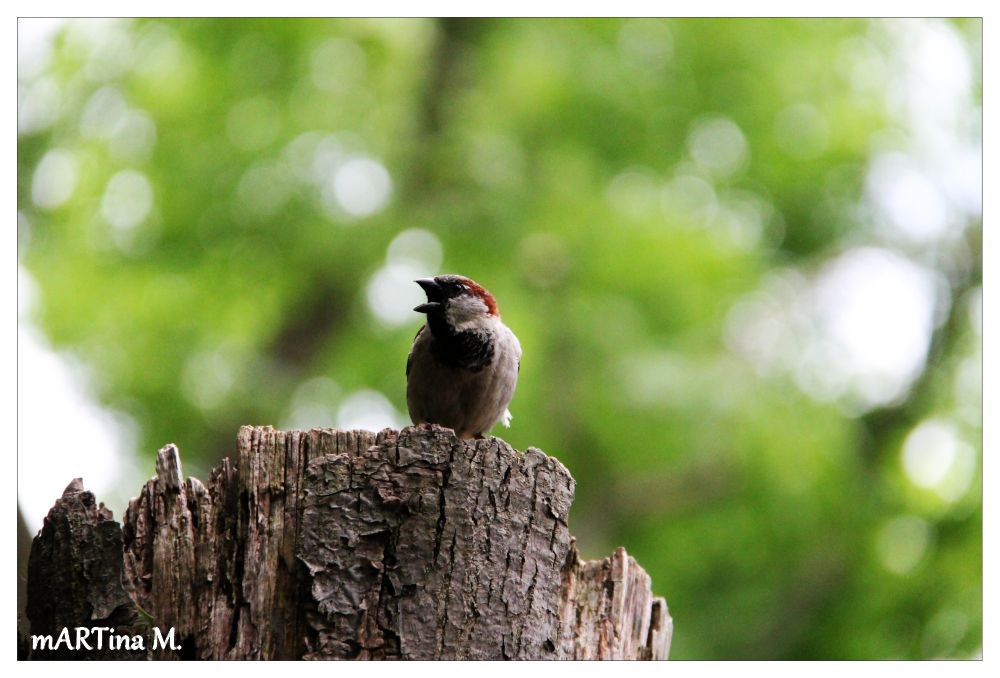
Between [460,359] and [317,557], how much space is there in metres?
1.61

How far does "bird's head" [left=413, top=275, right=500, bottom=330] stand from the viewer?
4039 mm

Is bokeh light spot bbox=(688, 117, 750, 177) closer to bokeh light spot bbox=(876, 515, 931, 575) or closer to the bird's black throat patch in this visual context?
bokeh light spot bbox=(876, 515, 931, 575)

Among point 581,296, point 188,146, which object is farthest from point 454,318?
point 188,146

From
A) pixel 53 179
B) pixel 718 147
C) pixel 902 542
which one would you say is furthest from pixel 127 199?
pixel 902 542

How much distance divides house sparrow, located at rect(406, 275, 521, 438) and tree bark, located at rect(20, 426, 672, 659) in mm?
1359

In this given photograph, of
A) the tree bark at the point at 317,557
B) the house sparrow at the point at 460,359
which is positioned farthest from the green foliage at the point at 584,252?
the tree bark at the point at 317,557

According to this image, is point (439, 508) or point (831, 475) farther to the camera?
point (831, 475)

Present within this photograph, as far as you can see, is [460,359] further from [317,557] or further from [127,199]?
[127,199]

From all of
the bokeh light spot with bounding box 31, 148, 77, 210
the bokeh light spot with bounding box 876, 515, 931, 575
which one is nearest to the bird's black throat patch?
the bokeh light spot with bounding box 31, 148, 77, 210

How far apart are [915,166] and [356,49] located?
13.3 feet

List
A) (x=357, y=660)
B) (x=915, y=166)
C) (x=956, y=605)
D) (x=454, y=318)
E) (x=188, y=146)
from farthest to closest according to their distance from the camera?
1. (x=915, y=166)
2. (x=188, y=146)
3. (x=956, y=605)
4. (x=454, y=318)
5. (x=357, y=660)

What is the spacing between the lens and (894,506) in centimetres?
671

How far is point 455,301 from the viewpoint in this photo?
4051 millimetres

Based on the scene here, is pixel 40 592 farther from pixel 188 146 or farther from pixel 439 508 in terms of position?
pixel 188 146
